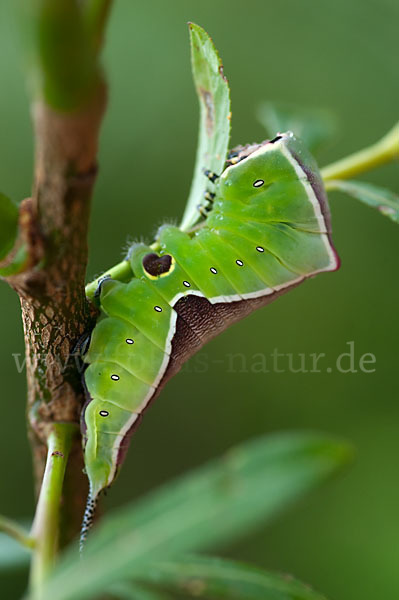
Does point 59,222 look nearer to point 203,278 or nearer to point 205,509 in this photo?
point 205,509

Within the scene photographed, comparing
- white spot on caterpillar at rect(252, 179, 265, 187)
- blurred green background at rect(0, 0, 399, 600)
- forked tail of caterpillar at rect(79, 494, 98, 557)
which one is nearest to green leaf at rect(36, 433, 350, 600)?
forked tail of caterpillar at rect(79, 494, 98, 557)

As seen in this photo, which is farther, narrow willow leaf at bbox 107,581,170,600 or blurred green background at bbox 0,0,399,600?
blurred green background at bbox 0,0,399,600

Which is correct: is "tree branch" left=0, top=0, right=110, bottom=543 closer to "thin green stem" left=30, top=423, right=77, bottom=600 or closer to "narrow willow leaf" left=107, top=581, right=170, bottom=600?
"thin green stem" left=30, top=423, right=77, bottom=600

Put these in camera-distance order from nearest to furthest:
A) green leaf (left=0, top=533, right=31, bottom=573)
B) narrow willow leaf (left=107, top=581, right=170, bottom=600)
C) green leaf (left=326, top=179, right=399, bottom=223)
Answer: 1. narrow willow leaf (left=107, top=581, right=170, bottom=600)
2. green leaf (left=0, top=533, right=31, bottom=573)
3. green leaf (left=326, top=179, right=399, bottom=223)

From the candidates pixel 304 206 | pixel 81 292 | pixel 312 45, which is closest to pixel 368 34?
pixel 312 45

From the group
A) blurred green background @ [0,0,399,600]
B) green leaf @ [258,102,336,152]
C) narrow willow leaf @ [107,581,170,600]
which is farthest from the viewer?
blurred green background @ [0,0,399,600]

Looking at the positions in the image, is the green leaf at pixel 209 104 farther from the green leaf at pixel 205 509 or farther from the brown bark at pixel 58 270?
the green leaf at pixel 205 509
